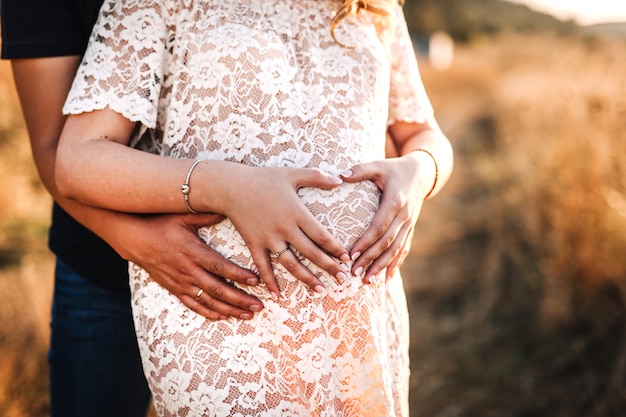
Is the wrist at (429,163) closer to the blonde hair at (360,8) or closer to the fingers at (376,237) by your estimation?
the fingers at (376,237)

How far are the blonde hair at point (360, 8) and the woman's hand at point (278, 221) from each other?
0.45m

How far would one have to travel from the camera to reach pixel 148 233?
1434mm

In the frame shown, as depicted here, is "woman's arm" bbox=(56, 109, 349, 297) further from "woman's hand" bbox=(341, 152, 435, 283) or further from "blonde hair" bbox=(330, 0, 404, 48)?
"blonde hair" bbox=(330, 0, 404, 48)

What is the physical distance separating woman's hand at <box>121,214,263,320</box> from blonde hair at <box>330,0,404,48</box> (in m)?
0.62

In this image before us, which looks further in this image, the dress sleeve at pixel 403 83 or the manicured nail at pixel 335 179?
the dress sleeve at pixel 403 83

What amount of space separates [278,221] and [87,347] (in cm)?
94

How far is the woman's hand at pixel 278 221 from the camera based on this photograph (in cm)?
132

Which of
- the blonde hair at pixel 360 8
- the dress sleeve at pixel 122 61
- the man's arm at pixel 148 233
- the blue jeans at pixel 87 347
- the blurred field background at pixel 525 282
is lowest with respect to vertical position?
the blurred field background at pixel 525 282

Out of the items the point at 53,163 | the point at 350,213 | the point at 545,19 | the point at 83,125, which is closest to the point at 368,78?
the point at 350,213

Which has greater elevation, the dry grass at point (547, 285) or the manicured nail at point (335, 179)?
the manicured nail at point (335, 179)

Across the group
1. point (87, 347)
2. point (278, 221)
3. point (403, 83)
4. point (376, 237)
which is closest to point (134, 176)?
point (278, 221)

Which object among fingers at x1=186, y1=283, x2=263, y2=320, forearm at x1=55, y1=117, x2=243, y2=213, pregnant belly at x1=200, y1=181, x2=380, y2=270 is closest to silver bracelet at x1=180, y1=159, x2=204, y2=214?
forearm at x1=55, y1=117, x2=243, y2=213

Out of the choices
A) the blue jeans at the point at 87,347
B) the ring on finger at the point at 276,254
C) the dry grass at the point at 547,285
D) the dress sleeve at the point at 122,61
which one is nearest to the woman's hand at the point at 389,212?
the ring on finger at the point at 276,254

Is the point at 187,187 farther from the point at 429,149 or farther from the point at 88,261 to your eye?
the point at 429,149
